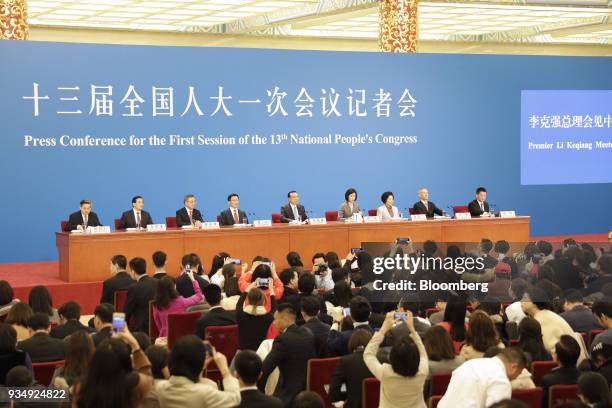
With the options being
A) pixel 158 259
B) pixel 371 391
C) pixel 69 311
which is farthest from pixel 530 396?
pixel 158 259

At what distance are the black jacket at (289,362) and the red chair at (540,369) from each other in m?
1.36

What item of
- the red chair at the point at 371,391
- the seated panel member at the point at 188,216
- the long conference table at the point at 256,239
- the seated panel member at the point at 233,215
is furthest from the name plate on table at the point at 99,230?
the red chair at the point at 371,391

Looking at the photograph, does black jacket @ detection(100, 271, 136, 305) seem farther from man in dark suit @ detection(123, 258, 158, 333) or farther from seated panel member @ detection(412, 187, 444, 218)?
seated panel member @ detection(412, 187, 444, 218)

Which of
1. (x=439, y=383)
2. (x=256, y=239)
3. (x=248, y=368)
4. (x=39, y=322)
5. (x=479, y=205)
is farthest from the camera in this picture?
(x=479, y=205)

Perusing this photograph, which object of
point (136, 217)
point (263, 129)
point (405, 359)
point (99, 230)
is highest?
point (263, 129)

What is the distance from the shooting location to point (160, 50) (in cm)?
1381

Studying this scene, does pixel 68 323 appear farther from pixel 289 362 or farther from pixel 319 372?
pixel 319 372

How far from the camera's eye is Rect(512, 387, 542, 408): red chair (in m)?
4.48

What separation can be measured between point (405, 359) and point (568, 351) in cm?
105

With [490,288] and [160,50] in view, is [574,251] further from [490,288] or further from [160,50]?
[160,50]

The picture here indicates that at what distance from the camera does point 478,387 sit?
4.34 meters

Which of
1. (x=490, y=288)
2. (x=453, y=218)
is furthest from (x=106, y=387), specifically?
(x=453, y=218)

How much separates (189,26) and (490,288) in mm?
13026

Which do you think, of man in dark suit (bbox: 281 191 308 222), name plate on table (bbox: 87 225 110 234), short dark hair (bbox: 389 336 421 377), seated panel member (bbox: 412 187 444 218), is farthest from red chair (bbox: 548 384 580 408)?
seated panel member (bbox: 412 187 444 218)
